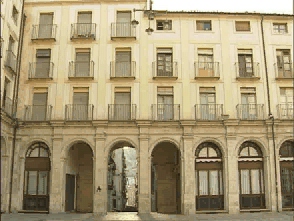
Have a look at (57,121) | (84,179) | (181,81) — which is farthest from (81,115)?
(181,81)

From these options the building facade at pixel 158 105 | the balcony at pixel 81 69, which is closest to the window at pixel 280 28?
the building facade at pixel 158 105

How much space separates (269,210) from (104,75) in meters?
14.9

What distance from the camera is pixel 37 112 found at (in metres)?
25.6

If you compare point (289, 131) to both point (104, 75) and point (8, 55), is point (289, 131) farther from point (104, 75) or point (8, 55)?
point (8, 55)

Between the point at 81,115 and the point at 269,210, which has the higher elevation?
the point at 81,115

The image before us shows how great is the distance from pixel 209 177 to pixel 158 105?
20.6 ft

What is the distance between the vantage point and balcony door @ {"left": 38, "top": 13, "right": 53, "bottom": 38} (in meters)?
26.8

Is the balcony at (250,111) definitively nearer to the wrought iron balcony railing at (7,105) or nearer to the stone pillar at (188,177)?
the stone pillar at (188,177)

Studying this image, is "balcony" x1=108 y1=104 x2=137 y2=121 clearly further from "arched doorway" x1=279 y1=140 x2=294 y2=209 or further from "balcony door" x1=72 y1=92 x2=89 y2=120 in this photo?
"arched doorway" x1=279 y1=140 x2=294 y2=209

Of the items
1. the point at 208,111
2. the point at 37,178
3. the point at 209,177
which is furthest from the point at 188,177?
the point at 37,178

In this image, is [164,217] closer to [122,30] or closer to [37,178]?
[37,178]

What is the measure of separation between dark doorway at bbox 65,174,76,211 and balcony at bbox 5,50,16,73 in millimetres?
8563

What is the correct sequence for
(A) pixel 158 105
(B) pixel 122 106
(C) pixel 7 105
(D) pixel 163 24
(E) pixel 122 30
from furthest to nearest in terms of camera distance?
1. (D) pixel 163 24
2. (E) pixel 122 30
3. (A) pixel 158 105
4. (B) pixel 122 106
5. (C) pixel 7 105

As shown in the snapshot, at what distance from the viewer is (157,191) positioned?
28.0m
